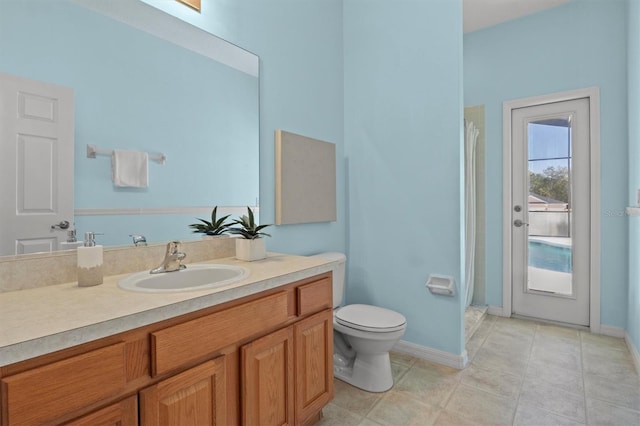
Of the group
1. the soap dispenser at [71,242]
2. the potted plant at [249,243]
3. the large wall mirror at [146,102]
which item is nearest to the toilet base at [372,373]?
the potted plant at [249,243]

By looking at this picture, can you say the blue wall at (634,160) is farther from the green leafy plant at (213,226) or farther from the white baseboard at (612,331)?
the green leafy plant at (213,226)

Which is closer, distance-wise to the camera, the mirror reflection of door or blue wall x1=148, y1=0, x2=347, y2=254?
blue wall x1=148, y1=0, x2=347, y2=254

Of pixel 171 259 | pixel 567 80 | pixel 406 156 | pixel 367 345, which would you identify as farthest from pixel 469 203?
pixel 171 259

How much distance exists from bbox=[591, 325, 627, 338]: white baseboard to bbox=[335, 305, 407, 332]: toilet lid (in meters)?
2.05

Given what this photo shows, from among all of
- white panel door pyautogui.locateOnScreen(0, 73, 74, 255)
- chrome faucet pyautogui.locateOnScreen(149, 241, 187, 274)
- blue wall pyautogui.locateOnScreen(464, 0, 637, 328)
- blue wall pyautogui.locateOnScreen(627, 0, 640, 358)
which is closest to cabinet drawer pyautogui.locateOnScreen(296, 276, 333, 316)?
chrome faucet pyautogui.locateOnScreen(149, 241, 187, 274)

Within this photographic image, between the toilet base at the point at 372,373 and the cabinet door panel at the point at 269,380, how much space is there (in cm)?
71

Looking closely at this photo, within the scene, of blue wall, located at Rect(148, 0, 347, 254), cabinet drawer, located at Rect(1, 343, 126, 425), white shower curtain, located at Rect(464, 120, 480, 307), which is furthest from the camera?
white shower curtain, located at Rect(464, 120, 480, 307)

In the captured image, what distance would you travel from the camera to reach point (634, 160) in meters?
2.34

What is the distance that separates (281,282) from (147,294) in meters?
0.50

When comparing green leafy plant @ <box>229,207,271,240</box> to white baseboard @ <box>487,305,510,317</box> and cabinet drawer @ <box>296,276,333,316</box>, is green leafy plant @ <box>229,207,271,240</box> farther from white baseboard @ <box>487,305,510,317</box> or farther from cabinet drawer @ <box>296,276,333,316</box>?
white baseboard @ <box>487,305,510,317</box>

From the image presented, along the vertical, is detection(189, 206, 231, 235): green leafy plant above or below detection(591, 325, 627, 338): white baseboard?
above

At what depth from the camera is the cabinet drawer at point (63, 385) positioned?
2.33 feet

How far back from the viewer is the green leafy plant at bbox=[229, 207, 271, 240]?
1745mm

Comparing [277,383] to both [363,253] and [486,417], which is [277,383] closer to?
[486,417]
